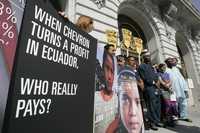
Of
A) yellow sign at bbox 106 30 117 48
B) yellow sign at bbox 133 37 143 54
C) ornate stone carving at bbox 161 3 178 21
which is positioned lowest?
yellow sign at bbox 106 30 117 48

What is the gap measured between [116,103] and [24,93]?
196cm

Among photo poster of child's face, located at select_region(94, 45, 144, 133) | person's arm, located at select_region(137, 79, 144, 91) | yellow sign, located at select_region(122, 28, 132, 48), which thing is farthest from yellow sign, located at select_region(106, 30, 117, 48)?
photo poster of child's face, located at select_region(94, 45, 144, 133)

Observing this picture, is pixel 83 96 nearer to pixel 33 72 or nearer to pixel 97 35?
pixel 33 72

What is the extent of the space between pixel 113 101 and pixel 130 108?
389mm

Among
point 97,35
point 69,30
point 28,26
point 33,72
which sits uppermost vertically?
point 97,35

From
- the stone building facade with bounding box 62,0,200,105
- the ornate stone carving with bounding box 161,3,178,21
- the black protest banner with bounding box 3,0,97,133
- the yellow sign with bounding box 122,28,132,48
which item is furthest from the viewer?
the ornate stone carving with bounding box 161,3,178,21

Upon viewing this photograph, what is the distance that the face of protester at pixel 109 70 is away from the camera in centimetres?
355

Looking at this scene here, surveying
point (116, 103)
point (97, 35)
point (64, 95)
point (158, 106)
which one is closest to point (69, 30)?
point (64, 95)

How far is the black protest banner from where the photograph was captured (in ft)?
6.04

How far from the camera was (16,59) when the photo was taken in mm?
1846

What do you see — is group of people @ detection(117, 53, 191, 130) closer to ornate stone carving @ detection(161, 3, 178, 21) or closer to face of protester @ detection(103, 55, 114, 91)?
face of protester @ detection(103, 55, 114, 91)

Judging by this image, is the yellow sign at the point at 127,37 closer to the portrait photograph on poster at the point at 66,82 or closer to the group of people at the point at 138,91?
the group of people at the point at 138,91

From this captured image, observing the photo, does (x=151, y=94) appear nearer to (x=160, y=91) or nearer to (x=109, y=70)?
(x=160, y=91)

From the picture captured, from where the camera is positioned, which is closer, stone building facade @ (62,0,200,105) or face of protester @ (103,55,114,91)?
face of protester @ (103,55,114,91)
